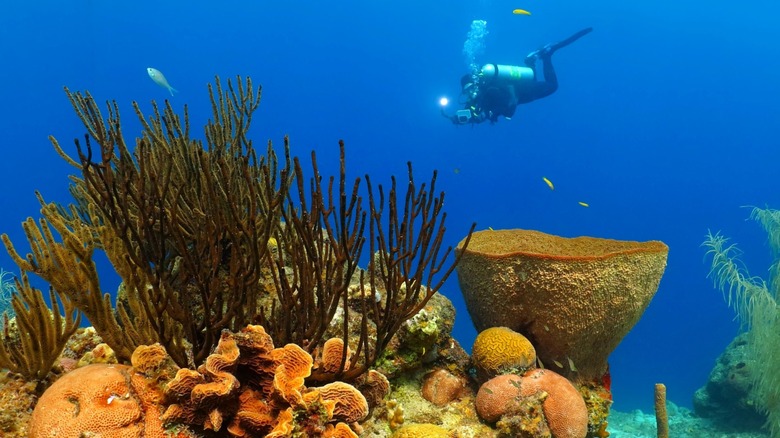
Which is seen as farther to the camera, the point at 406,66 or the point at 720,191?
the point at 406,66

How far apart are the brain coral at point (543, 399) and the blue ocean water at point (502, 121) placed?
157 feet

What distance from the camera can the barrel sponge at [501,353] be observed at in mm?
3771

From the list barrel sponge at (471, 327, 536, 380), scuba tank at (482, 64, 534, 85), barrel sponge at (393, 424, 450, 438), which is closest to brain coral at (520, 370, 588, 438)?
barrel sponge at (471, 327, 536, 380)

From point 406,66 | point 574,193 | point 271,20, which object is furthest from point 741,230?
point 271,20

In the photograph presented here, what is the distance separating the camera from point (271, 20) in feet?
214

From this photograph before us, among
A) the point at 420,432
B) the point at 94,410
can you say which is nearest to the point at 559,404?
the point at 420,432

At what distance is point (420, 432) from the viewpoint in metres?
2.96

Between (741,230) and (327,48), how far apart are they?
64435 mm

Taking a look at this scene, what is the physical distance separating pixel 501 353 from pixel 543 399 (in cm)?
47

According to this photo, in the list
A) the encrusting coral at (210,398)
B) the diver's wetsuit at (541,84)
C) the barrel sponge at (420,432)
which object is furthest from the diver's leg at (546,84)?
the encrusting coral at (210,398)

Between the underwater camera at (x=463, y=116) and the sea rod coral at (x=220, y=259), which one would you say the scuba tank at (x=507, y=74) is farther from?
the sea rod coral at (x=220, y=259)

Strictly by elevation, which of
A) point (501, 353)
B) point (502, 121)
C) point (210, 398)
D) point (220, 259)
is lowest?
point (210, 398)

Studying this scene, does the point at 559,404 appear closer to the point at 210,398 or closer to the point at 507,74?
the point at 210,398

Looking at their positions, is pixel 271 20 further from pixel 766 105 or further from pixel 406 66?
pixel 766 105
